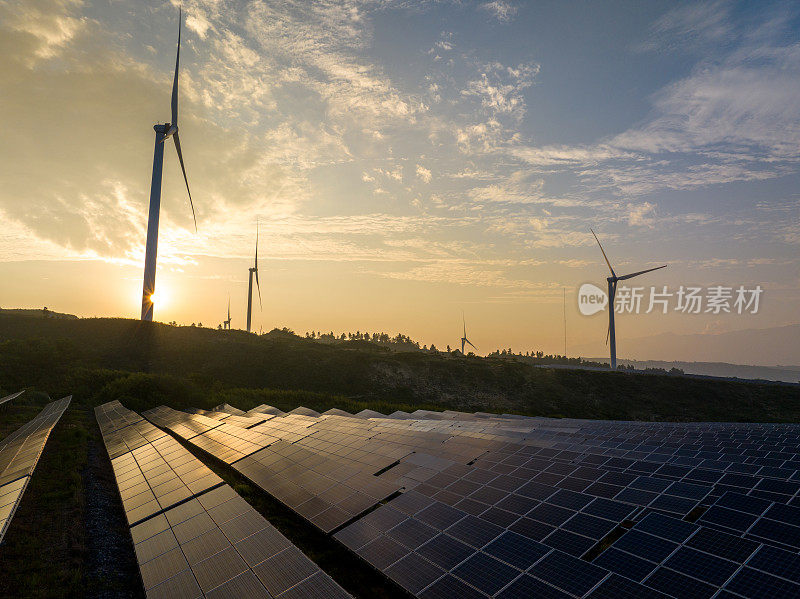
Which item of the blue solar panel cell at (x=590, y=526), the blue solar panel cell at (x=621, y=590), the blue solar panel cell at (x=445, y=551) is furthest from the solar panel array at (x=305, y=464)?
the blue solar panel cell at (x=621, y=590)

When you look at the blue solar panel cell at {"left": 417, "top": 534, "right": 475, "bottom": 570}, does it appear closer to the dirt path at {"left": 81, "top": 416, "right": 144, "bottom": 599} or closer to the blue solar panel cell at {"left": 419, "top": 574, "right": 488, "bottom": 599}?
the blue solar panel cell at {"left": 419, "top": 574, "right": 488, "bottom": 599}

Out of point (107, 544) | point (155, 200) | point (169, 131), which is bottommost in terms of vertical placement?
point (107, 544)

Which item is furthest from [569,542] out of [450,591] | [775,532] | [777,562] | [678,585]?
[775,532]

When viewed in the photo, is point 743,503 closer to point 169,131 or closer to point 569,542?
point 569,542

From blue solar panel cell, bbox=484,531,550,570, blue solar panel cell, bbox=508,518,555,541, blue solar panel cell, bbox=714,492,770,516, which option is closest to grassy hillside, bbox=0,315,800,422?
blue solar panel cell, bbox=508,518,555,541

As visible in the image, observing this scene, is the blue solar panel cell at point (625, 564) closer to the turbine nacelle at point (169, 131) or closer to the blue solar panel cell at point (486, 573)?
the blue solar panel cell at point (486, 573)

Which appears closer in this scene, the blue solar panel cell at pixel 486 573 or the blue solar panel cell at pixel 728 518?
the blue solar panel cell at pixel 486 573
